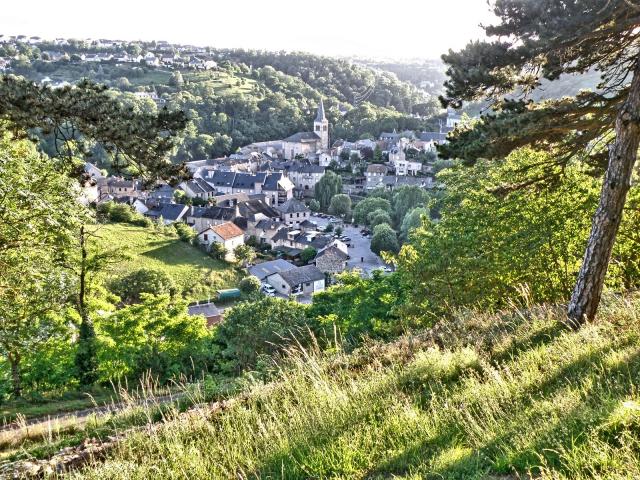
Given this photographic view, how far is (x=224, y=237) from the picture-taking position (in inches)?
1725

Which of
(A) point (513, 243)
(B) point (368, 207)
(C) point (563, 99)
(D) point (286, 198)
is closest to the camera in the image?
(C) point (563, 99)

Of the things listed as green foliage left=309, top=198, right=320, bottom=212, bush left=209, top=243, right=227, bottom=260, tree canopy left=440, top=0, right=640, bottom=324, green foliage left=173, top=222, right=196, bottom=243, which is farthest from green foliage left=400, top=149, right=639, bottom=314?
green foliage left=309, top=198, right=320, bottom=212

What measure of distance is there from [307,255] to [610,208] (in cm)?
3944

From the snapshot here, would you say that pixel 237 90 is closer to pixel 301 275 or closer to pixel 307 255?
pixel 307 255

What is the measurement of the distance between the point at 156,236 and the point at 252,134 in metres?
57.2

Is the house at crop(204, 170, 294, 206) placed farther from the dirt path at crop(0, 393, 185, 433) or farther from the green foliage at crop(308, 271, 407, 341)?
the dirt path at crop(0, 393, 185, 433)

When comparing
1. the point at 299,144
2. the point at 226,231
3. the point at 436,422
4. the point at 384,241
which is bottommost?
the point at 226,231

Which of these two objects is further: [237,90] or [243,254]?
[237,90]

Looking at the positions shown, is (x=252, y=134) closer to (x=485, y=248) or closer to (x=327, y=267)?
(x=327, y=267)

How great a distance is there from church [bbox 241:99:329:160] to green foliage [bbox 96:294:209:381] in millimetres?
75934

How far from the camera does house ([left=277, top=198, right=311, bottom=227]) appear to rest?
2240 inches

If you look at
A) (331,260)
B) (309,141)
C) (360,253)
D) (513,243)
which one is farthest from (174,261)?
(309,141)

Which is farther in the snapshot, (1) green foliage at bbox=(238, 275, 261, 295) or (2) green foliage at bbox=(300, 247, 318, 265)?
(2) green foliage at bbox=(300, 247, 318, 265)

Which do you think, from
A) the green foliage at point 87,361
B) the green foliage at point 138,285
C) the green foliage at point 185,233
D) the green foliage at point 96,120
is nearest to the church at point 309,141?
the green foliage at point 185,233
